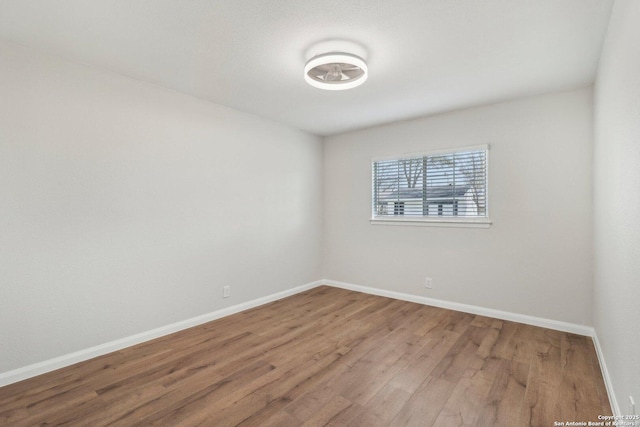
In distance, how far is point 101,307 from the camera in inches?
102

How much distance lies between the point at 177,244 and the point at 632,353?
135 inches

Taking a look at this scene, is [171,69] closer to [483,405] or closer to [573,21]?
[573,21]

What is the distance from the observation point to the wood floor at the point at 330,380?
5.89 ft

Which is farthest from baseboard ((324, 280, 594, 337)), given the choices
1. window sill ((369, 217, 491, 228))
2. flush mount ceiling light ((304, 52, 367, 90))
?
flush mount ceiling light ((304, 52, 367, 90))

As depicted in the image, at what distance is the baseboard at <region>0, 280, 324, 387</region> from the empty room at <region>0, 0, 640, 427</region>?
0.02 meters

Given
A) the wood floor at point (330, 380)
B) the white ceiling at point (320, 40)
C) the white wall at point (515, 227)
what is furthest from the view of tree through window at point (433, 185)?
the wood floor at point (330, 380)

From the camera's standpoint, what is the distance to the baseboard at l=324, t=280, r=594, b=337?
300 centimetres

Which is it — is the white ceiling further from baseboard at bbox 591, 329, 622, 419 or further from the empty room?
baseboard at bbox 591, 329, 622, 419

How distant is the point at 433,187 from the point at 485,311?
1608 mm

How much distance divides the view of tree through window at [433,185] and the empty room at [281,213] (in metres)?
0.04

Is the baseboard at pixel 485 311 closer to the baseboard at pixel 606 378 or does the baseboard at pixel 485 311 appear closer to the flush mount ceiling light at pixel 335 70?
the baseboard at pixel 606 378

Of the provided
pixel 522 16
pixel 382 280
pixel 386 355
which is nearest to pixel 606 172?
pixel 522 16

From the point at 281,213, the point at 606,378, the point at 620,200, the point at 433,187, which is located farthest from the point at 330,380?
the point at 433,187

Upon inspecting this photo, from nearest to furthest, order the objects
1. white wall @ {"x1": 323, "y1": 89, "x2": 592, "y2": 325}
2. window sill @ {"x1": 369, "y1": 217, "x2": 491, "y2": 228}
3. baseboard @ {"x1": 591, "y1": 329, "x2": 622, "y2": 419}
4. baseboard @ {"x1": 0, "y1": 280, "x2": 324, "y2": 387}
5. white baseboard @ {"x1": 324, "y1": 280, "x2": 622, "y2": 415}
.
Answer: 1. baseboard @ {"x1": 591, "y1": 329, "x2": 622, "y2": 419}
2. white baseboard @ {"x1": 324, "y1": 280, "x2": 622, "y2": 415}
3. baseboard @ {"x1": 0, "y1": 280, "x2": 324, "y2": 387}
4. white wall @ {"x1": 323, "y1": 89, "x2": 592, "y2": 325}
5. window sill @ {"x1": 369, "y1": 217, "x2": 491, "y2": 228}
